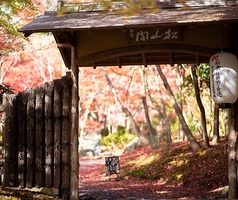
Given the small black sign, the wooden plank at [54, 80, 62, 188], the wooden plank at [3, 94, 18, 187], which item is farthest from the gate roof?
the small black sign

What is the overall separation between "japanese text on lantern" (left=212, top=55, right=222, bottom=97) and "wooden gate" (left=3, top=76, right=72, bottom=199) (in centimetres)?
276

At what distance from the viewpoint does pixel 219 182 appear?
1070 centimetres

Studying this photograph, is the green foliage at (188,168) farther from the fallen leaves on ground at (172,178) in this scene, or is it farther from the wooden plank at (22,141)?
the wooden plank at (22,141)

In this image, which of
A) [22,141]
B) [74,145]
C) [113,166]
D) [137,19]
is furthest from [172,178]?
[137,19]

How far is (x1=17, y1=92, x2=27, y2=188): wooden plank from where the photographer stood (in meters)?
8.47

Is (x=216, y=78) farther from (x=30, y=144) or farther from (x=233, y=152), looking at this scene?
(x=30, y=144)

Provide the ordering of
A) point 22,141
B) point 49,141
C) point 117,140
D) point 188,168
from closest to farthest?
point 49,141 → point 22,141 → point 188,168 → point 117,140

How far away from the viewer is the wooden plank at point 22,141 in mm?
8469

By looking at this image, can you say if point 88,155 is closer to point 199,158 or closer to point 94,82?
point 94,82

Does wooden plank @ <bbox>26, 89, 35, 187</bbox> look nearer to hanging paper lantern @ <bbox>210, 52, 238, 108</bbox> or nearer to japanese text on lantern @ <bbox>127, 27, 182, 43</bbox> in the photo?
japanese text on lantern @ <bbox>127, 27, 182, 43</bbox>

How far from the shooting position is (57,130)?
26.8ft

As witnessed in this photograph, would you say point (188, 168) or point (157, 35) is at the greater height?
point (157, 35)

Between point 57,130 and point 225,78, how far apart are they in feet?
10.9

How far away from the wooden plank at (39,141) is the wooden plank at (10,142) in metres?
0.53
